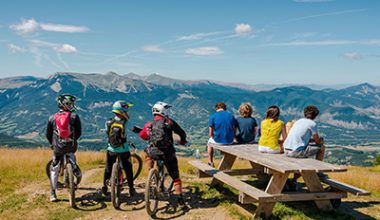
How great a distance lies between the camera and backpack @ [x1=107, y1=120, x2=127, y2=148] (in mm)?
9219

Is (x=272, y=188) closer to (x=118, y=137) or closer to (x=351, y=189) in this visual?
(x=351, y=189)

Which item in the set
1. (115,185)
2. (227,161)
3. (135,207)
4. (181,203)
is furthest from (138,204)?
(227,161)

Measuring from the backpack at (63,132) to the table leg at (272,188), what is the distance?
16.4 ft

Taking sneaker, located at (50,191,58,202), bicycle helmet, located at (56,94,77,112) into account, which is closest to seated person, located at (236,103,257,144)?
bicycle helmet, located at (56,94,77,112)

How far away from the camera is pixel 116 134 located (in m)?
9.23

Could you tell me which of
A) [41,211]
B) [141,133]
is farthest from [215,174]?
[41,211]

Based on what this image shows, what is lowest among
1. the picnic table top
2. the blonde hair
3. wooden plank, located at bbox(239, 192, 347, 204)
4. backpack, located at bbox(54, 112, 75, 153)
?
wooden plank, located at bbox(239, 192, 347, 204)

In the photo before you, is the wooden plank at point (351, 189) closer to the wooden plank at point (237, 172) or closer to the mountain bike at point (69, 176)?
the wooden plank at point (237, 172)

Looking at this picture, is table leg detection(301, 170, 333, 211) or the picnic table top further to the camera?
table leg detection(301, 170, 333, 211)

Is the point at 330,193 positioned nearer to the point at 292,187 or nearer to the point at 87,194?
the point at 292,187

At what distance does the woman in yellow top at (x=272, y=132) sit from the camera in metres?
9.58

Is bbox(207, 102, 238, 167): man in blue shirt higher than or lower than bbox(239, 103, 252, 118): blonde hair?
lower

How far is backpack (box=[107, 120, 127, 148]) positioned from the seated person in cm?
407

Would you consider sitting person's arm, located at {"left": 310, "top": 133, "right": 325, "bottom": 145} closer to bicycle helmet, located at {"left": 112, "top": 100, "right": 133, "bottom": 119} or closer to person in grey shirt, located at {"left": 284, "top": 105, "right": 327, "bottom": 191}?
person in grey shirt, located at {"left": 284, "top": 105, "right": 327, "bottom": 191}
